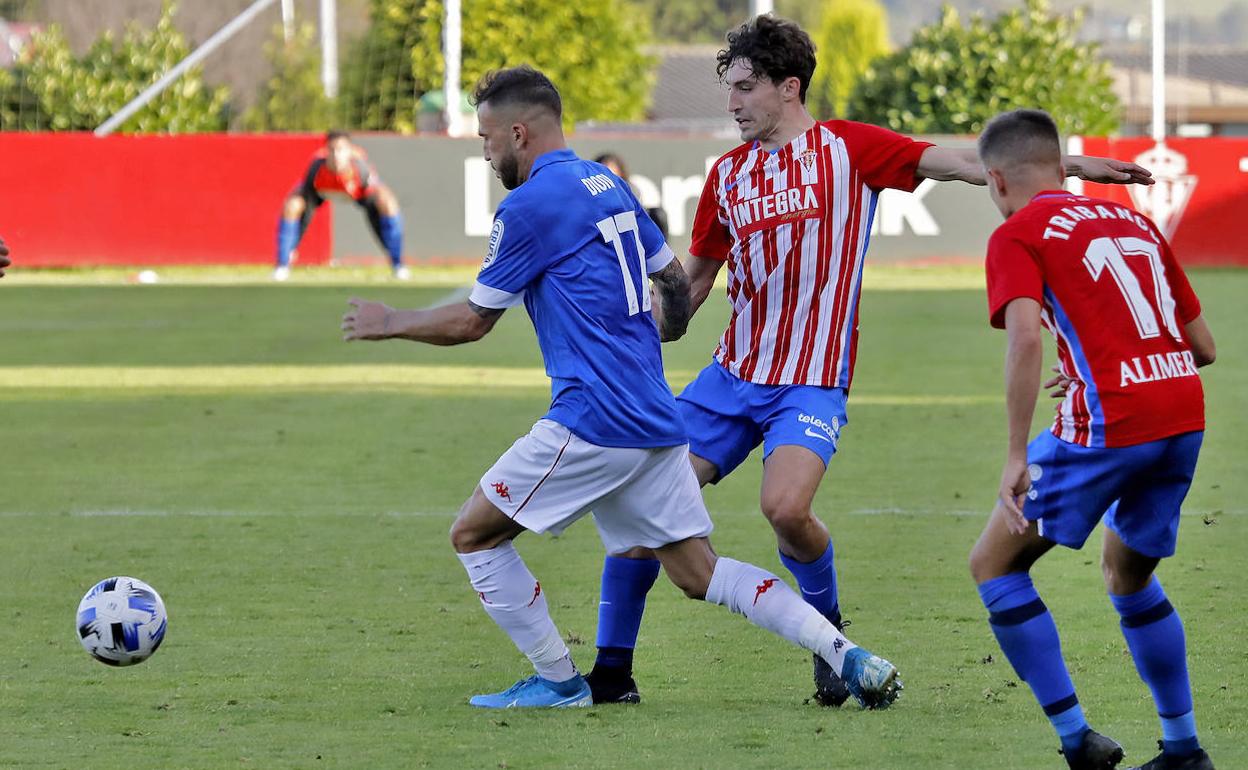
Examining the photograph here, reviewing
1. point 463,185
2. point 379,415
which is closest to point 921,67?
point 463,185

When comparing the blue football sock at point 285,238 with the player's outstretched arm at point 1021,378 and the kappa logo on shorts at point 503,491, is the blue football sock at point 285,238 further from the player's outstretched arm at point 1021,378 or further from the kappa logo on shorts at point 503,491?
the player's outstretched arm at point 1021,378

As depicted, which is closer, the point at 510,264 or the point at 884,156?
the point at 510,264

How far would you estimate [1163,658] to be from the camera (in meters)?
4.96

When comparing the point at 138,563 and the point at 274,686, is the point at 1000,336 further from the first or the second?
the point at 274,686

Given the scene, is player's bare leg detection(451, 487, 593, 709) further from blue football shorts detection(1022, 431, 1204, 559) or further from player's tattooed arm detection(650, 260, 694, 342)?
blue football shorts detection(1022, 431, 1204, 559)

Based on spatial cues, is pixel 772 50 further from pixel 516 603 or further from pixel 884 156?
pixel 516 603

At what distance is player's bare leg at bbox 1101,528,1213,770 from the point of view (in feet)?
16.2

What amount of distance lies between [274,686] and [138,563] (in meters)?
Result: 2.33

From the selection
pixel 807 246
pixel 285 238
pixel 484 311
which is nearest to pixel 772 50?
pixel 807 246

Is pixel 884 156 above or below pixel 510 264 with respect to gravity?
above

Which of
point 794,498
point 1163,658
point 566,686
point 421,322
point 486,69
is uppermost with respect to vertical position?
point 486,69

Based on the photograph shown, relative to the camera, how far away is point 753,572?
5648mm

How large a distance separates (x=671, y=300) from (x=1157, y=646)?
71.7 inches

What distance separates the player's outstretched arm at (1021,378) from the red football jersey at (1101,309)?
5 cm
